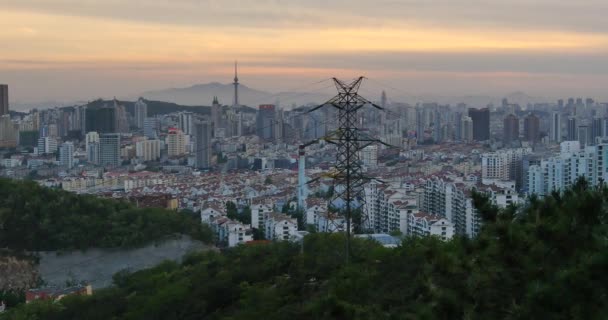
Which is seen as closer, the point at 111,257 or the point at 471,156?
the point at 111,257

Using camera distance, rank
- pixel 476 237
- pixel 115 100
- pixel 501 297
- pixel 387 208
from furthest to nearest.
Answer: pixel 115 100, pixel 387 208, pixel 476 237, pixel 501 297

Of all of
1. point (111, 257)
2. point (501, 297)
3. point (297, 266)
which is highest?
point (501, 297)

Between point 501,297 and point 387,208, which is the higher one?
point 501,297

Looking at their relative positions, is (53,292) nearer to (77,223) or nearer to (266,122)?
(77,223)

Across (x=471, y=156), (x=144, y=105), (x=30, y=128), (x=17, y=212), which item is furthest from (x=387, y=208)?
(x=144, y=105)

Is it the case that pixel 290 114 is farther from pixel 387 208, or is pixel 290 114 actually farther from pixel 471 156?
pixel 387 208

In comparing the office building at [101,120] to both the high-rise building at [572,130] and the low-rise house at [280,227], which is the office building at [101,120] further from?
the low-rise house at [280,227]

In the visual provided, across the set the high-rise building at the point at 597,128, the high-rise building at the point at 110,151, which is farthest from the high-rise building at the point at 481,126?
the high-rise building at the point at 110,151
